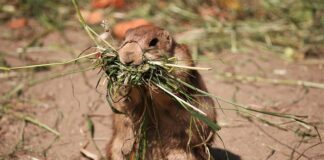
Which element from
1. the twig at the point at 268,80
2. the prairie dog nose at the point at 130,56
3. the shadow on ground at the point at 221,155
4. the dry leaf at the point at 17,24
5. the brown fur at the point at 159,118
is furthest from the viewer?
the dry leaf at the point at 17,24

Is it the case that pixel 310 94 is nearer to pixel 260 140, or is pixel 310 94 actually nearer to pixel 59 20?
pixel 260 140

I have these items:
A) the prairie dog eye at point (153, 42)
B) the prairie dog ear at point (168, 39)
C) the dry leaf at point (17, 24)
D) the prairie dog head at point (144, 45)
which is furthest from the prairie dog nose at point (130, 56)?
the dry leaf at point (17, 24)

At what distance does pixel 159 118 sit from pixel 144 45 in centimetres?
47

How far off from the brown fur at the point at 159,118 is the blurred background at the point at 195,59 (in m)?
0.22

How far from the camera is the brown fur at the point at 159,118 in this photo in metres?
3.27

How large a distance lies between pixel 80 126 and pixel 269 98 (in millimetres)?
1800

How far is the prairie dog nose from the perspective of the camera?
304 centimetres

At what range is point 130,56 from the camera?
3.06 meters

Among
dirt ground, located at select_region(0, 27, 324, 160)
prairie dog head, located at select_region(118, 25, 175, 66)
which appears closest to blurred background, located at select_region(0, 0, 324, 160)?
dirt ground, located at select_region(0, 27, 324, 160)

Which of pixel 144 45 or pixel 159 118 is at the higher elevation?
pixel 144 45

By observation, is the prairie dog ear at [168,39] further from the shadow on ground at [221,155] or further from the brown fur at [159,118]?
the shadow on ground at [221,155]

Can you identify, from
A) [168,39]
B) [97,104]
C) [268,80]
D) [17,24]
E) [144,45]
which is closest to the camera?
[144,45]

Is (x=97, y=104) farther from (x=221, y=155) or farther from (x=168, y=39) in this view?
(x=168, y=39)

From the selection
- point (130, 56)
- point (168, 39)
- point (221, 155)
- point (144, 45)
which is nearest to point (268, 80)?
point (221, 155)
